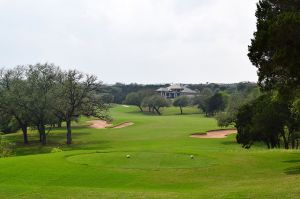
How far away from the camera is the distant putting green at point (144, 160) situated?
30.5 m

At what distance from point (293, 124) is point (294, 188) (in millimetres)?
41571

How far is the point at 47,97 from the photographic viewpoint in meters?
67.4

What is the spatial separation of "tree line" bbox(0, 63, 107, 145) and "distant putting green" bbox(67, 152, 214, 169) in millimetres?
33510

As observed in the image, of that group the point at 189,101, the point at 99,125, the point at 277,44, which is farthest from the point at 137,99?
the point at 277,44

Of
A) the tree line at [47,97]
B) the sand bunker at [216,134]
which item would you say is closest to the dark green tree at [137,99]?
the sand bunker at [216,134]

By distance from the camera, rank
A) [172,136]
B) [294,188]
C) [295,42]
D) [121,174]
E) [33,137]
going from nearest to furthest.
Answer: [294,188] → [295,42] → [121,174] → [172,136] → [33,137]

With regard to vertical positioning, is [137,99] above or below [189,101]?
above

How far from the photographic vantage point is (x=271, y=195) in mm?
17938

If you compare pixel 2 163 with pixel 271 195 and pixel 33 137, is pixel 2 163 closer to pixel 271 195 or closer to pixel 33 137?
pixel 271 195

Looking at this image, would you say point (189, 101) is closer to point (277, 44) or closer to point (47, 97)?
point (47, 97)

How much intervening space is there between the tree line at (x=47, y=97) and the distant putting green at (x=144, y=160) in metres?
33.5

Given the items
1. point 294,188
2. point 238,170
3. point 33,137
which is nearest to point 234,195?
point 294,188

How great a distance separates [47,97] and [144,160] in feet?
127

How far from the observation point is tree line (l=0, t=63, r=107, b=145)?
67562mm
